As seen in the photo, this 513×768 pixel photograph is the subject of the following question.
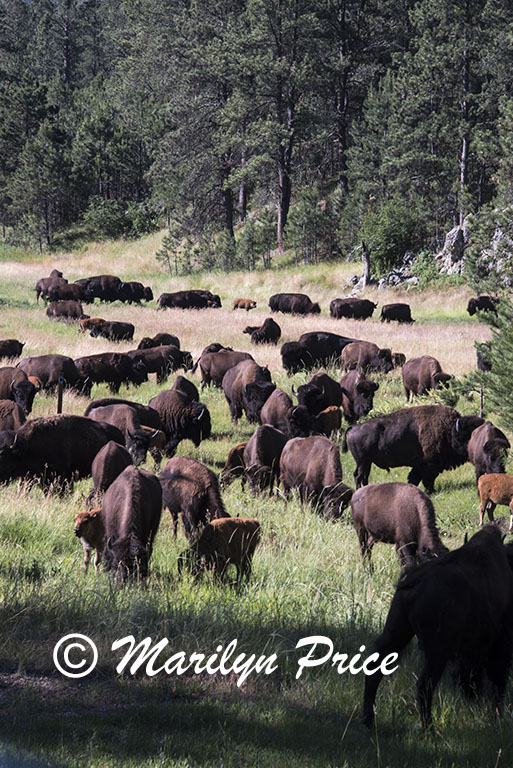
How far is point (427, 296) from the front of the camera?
43.9 metres

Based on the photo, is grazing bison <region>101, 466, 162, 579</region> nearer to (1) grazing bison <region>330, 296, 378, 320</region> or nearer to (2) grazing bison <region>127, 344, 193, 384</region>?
(2) grazing bison <region>127, 344, 193, 384</region>

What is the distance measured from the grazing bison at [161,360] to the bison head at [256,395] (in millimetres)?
5146

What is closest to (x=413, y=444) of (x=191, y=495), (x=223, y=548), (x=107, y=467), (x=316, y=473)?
(x=316, y=473)

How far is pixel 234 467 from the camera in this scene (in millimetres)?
13586

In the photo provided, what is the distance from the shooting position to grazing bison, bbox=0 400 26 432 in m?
13.9

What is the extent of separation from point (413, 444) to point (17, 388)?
28.0ft

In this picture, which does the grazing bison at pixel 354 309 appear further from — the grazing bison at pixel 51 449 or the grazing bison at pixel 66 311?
the grazing bison at pixel 51 449

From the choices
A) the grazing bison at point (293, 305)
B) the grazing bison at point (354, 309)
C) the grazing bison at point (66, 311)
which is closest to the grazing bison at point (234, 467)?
the grazing bison at point (66, 311)

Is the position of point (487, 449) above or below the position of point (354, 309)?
above

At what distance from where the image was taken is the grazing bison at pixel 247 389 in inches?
696

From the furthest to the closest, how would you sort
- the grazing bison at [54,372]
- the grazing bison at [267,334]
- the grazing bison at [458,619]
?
the grazing bison at [267,334] < the grazing bison at [54,372] < the grazing bison at [458,619]

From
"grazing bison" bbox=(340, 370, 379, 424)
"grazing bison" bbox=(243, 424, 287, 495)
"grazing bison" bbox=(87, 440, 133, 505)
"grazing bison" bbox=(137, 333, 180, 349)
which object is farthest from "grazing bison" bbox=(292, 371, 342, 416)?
"grazing bison" bbox=(137, 333, 180, 349)

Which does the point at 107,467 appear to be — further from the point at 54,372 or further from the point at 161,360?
the point at 161,360

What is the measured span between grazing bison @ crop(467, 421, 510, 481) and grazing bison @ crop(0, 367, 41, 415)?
9.20m
